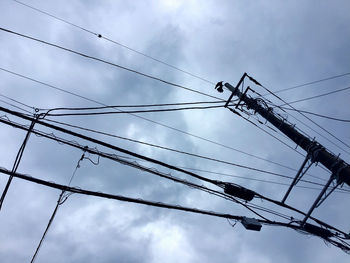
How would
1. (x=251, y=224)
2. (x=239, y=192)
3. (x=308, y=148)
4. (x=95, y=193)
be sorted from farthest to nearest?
(x=308, y=148)
(x=239, y=192)
(x=251, y=224)
(x=95, y=193)

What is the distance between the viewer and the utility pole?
28.4 ft

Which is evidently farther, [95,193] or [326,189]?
[326,189]

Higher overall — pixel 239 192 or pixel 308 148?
pixel 308 148

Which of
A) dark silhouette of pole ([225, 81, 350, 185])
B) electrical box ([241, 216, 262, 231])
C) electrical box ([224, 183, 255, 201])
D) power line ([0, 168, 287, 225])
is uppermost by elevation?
→ dark silhouette of pole ([225, 81, 350, 185])

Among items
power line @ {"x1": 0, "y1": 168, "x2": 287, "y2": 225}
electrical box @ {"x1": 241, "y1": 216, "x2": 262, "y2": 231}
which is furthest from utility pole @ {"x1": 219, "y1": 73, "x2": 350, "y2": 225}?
power line @ {"x1": 0, "y1": 168, "x2": 287, "y2": 225}

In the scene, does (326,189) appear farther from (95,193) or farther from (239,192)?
(95,193)

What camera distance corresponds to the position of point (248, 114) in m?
10.1

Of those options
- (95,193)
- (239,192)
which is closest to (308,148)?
(239,192)

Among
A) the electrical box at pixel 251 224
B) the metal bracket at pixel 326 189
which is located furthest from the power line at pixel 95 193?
the metal bracket at pixel 326 189

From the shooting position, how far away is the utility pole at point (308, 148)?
8648mm

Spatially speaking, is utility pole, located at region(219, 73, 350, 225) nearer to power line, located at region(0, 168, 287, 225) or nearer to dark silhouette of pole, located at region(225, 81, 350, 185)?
dark silhouette of pole, located at region(225, 81, 350, 185)

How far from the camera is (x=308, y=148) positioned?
A: 9234 mm

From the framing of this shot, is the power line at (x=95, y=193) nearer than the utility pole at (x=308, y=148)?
Yes

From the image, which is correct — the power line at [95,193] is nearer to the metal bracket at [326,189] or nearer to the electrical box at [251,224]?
the electrical box at [251,224]
